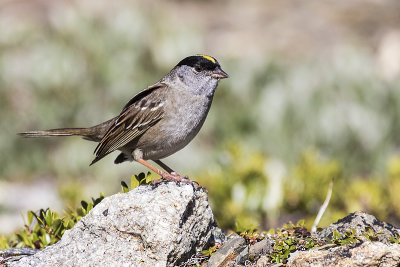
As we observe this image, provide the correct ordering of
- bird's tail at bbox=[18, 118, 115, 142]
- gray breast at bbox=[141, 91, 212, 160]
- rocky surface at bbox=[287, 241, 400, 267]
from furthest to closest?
bird's tail at bbox=[18, 118, 115, 142], gray breast at bbox=[141, 91, 212, 160], rocky surface at bbox=[287, 241, 400, 267]

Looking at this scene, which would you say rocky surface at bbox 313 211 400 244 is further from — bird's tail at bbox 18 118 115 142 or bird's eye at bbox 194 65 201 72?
bird's tail at bbox 18 118 115 142

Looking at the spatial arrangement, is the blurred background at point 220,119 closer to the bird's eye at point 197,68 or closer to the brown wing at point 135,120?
the brown wing at point 135,120

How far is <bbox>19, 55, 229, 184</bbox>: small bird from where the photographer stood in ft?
16.4

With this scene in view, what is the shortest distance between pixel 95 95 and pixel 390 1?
33.7ft

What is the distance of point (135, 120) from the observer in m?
5.32

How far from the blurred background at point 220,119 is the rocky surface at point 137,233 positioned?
2414 millimetres

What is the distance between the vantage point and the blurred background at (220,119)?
22.1 ft

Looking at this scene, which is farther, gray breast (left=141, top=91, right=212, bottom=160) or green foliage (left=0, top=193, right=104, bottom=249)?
gray breast (left=141, top=91, right=212, bottom=160)

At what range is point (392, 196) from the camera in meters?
6.67

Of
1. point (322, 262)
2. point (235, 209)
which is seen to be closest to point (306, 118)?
point (235, 209)

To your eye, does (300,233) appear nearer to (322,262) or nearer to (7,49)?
(322,262)

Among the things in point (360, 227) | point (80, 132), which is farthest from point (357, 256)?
point (80, 132)

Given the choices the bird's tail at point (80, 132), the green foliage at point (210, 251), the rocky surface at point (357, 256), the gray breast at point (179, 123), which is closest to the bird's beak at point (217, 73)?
the gray breast at point (179, 123)

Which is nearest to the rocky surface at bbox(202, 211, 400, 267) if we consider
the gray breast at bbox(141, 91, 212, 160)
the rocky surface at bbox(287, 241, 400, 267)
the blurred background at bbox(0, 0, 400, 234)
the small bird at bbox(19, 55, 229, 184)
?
the rocky surface at bbox(287, 241, 400, 267)
